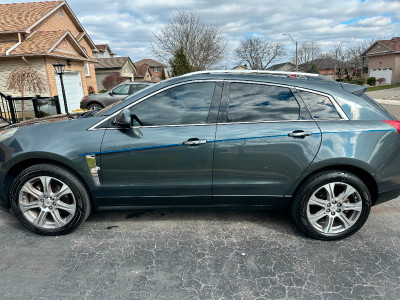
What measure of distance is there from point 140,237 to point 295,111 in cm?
202

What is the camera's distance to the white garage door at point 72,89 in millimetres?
15113

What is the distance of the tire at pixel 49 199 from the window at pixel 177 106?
964mm

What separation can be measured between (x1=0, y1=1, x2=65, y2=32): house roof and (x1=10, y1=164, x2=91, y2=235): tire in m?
13.9

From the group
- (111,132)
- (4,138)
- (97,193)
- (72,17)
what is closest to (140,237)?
(97,193)

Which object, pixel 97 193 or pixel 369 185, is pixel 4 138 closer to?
pixel 97 193

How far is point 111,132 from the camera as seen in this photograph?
2.65 m

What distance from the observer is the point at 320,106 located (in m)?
2.65

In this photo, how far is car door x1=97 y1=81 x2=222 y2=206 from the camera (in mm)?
2594


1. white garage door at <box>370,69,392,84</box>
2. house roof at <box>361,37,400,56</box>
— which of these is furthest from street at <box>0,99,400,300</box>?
house roof at <box>361,37,400,56</box>

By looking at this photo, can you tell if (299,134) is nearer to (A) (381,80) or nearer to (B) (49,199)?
(B) (49,199)

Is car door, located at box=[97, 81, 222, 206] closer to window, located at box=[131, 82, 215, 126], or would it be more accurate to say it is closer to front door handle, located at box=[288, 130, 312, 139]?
window, located at box=[131, 82, 215, 126]

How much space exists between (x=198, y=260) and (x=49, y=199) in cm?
163

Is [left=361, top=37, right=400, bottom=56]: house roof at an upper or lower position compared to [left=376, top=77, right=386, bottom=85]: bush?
upper

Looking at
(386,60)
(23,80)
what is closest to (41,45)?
(23,80)
